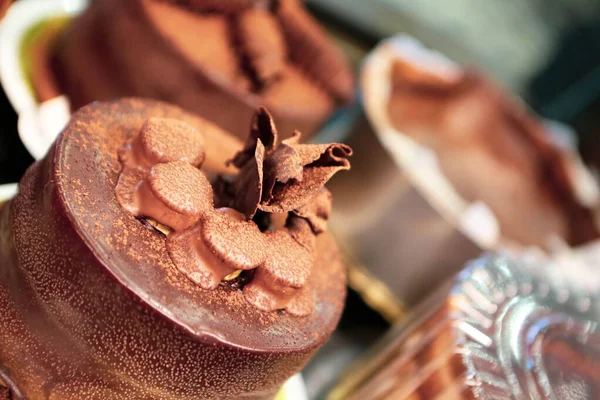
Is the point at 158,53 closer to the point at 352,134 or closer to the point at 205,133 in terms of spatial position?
the point at 205,133

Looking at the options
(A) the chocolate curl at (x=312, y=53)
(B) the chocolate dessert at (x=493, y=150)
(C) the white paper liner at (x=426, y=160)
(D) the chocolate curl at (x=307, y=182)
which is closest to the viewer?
(D) the chocolate curl at (x=307, y=182)

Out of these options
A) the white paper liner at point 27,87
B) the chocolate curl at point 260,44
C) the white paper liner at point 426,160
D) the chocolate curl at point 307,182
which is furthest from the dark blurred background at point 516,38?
the chocolate curl at point 307,182

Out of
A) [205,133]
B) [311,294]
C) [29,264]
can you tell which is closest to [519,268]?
[311,294]

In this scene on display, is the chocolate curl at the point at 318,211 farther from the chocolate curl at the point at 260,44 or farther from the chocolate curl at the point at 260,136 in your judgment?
the chocolate curl at the point at 260,44

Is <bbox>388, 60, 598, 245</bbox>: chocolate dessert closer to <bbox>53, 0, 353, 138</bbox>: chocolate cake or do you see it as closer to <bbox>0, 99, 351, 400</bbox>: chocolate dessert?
<bbox>53, 0, 353, 138</bbox>: chocolate cake

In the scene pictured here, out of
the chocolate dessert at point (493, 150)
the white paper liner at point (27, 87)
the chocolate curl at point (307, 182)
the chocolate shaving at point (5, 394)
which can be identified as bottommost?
the chocolate dessert at point (493, 150)

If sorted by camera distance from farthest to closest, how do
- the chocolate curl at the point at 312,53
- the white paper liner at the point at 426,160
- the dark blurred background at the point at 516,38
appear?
the dark blurred background at the point at 516,38
the white paper liner at the point at 426,160
the chocolate curl at the point at 312,53
